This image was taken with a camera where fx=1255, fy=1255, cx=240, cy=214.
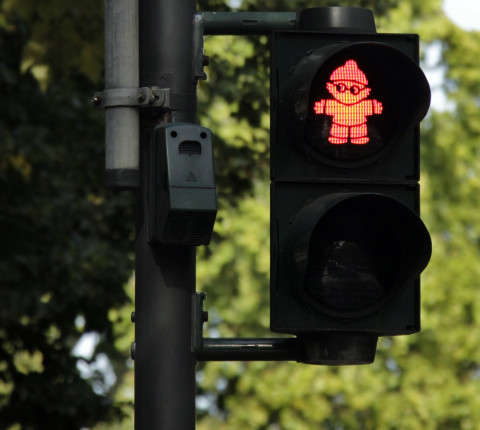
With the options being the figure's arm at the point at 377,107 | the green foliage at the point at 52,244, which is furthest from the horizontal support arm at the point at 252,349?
the green foliage at the point at 52,244

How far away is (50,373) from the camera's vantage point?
→ 39.3ft

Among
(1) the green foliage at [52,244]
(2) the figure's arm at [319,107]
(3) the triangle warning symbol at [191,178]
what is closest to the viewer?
(3) the triangle warning symbol at [191,178]

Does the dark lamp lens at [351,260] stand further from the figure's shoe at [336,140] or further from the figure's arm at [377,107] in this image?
the figure's arm at [377,107]

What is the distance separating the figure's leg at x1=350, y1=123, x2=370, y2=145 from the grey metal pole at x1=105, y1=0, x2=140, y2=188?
686 mm

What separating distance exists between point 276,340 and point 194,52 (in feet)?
3.18

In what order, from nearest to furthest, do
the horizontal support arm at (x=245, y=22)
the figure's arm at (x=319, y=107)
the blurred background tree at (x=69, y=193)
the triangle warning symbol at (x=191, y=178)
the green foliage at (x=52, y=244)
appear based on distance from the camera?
the triangle warning symbol at (x=191, y=178) → the figure's arm at (x=319, y=107) → the horizontal support arm at (x=245, y=22) → the blurred background tree at (x=69, y=193) → the green foliage at (x=52, y=244)

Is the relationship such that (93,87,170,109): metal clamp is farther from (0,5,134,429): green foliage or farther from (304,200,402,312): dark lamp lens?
(0,5,134,429): green foliage

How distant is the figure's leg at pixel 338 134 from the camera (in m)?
3.96

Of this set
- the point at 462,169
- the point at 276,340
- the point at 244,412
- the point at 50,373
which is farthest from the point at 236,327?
the point at 276,340

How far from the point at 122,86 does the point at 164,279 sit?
633 mm

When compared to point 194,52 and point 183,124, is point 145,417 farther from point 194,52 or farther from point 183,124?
point 194,52

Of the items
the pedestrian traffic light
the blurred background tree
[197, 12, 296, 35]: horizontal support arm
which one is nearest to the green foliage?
the blurred background tree

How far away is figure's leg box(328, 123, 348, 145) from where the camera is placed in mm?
3961

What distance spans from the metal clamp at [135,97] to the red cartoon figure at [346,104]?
0.50m
